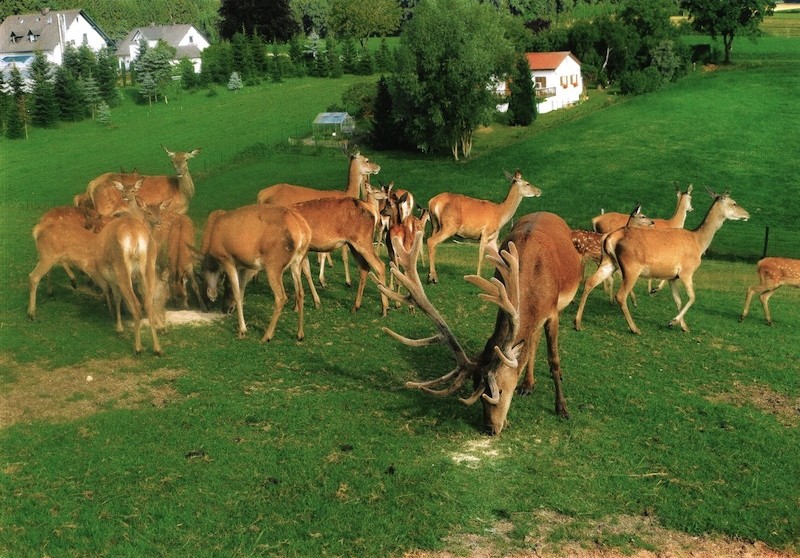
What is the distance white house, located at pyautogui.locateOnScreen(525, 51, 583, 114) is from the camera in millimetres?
70500

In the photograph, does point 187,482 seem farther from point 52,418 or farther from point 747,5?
point 747,5

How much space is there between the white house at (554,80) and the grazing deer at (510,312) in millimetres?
61269

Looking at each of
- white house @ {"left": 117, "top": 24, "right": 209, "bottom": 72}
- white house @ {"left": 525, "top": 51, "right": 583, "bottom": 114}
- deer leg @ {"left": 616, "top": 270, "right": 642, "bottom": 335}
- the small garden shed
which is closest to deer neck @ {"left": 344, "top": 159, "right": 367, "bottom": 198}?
deer leg @ {"left": 616, "top": 270, "right": 642, "bottom": 335}

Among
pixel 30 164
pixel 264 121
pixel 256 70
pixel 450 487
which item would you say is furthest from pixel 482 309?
pixel 256 70

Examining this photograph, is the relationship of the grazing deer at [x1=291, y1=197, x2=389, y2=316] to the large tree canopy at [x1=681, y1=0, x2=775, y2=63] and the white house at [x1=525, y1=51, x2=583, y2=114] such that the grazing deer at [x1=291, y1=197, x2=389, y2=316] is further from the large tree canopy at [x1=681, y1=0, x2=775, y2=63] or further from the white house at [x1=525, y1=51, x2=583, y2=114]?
the large tree canopy at [x1=681, y1=0, x2=775, y2=63]

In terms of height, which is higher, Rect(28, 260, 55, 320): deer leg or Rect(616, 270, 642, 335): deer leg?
Rect(28, 260, 55, 320): deer leg

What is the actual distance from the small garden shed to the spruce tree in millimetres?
12938

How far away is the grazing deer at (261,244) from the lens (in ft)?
41.1

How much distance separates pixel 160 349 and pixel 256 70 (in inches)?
2520

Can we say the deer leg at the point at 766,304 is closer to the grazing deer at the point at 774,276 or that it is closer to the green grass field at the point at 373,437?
the grazing deer at the point at 774,276

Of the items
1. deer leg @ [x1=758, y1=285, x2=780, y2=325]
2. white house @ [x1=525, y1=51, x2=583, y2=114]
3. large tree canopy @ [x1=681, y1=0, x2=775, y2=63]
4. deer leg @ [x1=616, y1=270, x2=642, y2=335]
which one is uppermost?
large tree canopy @ [x1=681, y1=0, x2=775, y2=63]

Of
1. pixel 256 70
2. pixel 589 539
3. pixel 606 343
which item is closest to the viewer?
pixel 589 539

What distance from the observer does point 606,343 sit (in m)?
13.5

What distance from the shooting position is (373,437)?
9.20 meters
